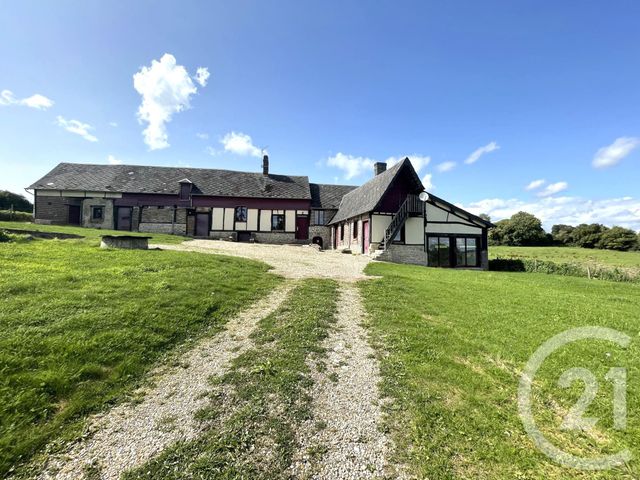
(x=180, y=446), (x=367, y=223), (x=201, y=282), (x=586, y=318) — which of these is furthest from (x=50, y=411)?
(x=367, y=223)

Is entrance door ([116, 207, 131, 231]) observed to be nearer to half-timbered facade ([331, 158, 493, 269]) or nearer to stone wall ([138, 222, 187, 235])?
stone wall ([138, 222, 187, 235])

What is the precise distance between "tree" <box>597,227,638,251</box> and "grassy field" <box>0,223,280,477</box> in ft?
202

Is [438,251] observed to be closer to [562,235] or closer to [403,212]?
[403,212]

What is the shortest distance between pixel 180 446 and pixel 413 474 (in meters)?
2.06

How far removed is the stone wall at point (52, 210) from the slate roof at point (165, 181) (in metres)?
1.15

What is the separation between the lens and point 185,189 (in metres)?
31.0

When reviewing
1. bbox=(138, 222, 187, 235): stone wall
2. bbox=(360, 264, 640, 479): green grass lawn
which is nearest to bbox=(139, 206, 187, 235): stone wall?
bbox=(138, 222, 187, 235): stone wall

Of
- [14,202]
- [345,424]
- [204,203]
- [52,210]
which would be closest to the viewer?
[345,424]

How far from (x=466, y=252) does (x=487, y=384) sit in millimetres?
20837

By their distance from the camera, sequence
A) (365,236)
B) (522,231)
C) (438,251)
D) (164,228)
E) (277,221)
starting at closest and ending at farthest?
1. (438,251)
2. (365,236)
3. (164,228)
4. (277,221)
5. (522,231)

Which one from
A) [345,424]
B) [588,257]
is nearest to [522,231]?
[588,257]

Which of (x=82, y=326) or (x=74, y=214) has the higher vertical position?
(x=74, y=214)

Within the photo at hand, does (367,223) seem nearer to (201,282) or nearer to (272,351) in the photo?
(201,282)

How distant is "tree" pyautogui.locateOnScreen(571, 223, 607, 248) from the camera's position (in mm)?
52188
